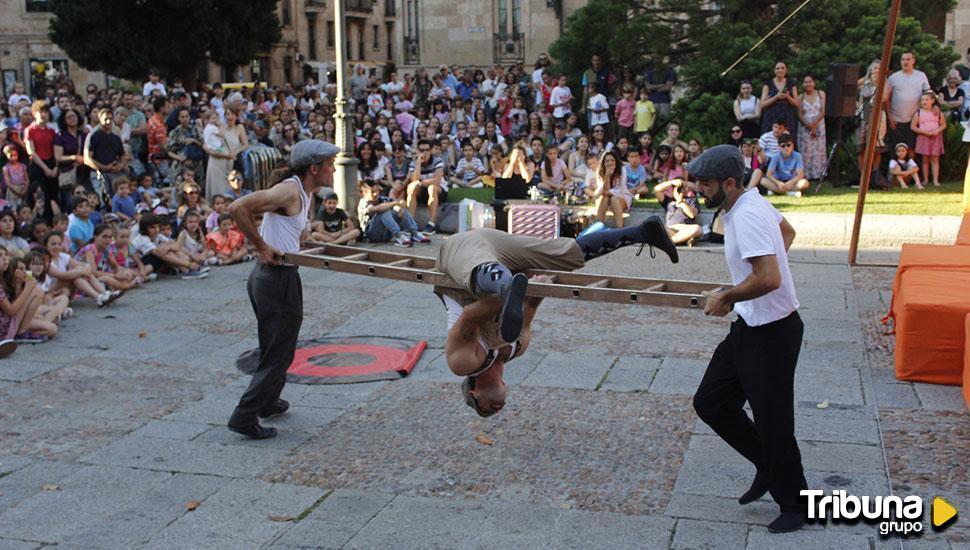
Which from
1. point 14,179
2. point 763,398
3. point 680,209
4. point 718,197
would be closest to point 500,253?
point 718,197

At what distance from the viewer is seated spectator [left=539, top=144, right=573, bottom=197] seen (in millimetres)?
17386

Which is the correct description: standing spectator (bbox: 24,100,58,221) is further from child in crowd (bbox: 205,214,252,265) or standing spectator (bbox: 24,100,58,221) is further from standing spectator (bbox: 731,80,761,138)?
standing spectator (bbox: 731,80,761,138)

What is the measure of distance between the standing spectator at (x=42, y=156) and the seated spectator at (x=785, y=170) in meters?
10.4

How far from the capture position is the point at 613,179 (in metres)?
16.2

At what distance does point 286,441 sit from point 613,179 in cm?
965

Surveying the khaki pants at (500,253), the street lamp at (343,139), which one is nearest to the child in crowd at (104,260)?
the street lamp at (343,139)

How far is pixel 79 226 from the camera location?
13.0 m

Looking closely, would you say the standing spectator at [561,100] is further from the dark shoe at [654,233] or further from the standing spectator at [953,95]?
the dark shoe at [654,233]

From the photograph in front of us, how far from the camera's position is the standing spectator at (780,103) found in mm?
18266

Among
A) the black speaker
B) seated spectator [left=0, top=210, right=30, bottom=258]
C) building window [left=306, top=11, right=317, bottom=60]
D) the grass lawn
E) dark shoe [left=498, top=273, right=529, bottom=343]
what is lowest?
the grass lawn

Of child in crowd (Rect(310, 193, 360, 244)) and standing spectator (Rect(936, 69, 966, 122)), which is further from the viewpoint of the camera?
standing spectator (Rect(936, 69, 966, 122))

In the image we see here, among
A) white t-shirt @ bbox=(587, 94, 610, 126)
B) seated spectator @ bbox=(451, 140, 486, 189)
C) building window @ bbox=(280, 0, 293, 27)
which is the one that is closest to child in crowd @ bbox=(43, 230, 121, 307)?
seated spectator @ bbox=(451, 140, 486, 189)

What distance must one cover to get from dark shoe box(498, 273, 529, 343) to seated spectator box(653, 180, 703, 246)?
31.1 ft

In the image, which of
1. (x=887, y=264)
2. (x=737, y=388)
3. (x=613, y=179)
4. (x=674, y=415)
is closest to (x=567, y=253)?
(x=737, y=388)
